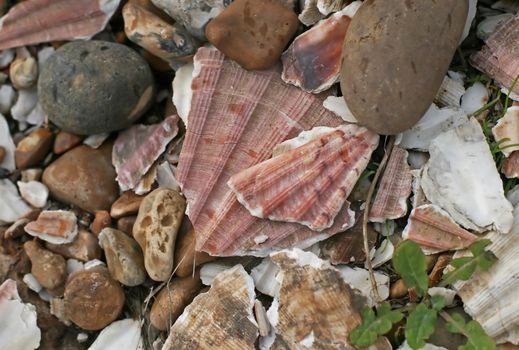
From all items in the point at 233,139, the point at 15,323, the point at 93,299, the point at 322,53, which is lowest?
the point at 15,323

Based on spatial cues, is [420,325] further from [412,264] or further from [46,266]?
[46,266]

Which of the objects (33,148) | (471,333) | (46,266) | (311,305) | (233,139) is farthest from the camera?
(33,148)

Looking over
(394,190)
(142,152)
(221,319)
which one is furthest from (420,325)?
(142,152)

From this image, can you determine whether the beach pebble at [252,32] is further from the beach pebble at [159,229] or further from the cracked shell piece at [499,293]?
the cracked shell piece at [499,293]

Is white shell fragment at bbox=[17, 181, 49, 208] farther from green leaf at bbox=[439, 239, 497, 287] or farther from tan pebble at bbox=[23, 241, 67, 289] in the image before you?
green leaf at bbox=[439, 239, 497, 287]

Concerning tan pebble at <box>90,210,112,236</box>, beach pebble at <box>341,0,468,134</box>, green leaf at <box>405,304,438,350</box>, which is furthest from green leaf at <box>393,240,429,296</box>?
tan pebble at <box>90,210,112,236</box>

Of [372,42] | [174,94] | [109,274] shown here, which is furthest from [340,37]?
[109,274]

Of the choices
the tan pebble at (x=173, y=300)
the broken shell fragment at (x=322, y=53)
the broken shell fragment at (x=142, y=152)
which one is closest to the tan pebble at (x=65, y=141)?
the broken shell fragment at (x=142, y=152)

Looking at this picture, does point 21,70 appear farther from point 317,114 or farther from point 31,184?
point 317,114
